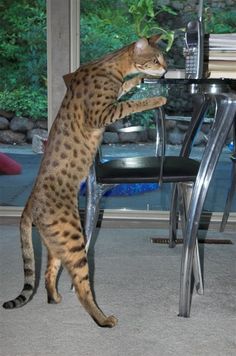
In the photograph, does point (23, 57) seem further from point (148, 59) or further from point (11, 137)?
point (148, 59)

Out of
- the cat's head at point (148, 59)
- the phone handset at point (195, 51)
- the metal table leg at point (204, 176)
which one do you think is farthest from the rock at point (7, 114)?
the metal table leg at point (204, 176)

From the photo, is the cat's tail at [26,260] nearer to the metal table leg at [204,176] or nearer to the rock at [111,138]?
the metal table leg at [204,176]

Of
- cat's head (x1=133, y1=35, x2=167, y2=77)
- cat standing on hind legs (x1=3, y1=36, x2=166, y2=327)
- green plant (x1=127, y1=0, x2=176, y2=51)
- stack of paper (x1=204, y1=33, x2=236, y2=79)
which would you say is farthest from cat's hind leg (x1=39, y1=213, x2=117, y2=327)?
green plant (x1=127, y1=0, x2=176, y2=51)

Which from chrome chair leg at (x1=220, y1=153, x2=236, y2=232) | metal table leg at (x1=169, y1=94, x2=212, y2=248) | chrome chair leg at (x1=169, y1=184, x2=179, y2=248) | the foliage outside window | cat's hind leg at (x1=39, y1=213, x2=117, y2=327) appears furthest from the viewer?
the foliage outside window

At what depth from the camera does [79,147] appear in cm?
199

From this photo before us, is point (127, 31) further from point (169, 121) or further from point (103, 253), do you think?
point (103, 253)

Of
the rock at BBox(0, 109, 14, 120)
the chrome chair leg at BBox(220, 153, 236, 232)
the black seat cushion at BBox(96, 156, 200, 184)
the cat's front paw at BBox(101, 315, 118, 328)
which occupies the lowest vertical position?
the cat's front paw at BBox(101, 315, 118, 328)

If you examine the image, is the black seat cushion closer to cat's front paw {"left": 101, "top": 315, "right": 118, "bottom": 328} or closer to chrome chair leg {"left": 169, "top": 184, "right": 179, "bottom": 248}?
chrome chair leg {"left": 169, "top": 184, "right": 179, "bottom": 248}

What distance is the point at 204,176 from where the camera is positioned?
1924 millimetres

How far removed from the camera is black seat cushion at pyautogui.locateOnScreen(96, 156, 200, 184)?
2.10m

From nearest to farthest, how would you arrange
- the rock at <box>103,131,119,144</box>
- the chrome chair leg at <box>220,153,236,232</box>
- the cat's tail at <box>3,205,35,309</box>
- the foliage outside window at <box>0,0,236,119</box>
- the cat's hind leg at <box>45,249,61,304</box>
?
the cat's tail at <box>3,205,35,309</box>, the cat's hind leg at <box>45,249,61,304</box>, the chrome chair leg at <box>220,153,236,232</box>, the foliage outside window at <box>0,0,236,119</box>, the rock at <box>103,131,119,144</box>

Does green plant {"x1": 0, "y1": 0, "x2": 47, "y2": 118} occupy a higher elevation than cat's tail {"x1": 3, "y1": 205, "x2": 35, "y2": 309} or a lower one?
higher

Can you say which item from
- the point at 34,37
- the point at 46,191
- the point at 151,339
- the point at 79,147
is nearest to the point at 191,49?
the point at 79,147

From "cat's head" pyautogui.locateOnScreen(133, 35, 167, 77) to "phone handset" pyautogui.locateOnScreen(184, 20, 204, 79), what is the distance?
114mm
